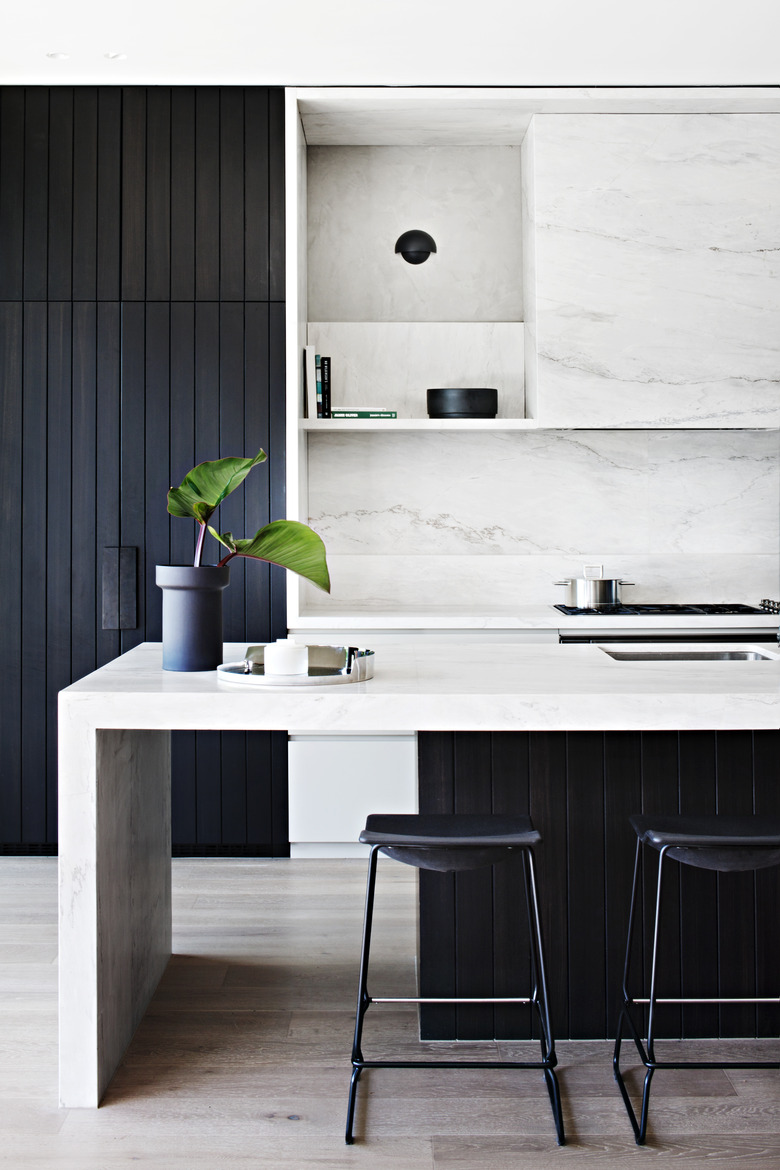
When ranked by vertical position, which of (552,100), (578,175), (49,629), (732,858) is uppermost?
(552,100)

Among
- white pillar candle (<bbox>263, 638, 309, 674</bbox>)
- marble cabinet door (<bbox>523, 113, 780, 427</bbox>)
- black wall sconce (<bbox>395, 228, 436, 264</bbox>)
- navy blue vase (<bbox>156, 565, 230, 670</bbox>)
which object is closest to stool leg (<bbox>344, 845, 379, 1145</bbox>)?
white pillar candle (<bbox>263, 638, 309, 674</bbox>)

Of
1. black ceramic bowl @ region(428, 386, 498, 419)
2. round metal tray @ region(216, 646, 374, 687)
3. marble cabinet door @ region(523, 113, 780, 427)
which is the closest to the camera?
round metal tray @ region(216, 646, 374, 687)

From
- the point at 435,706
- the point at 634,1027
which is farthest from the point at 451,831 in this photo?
the point at 634,1027

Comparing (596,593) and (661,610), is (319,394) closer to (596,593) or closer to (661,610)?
(596,593)

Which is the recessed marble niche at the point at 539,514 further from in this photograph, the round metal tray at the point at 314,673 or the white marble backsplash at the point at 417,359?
the round metal tray at the point at 314,673

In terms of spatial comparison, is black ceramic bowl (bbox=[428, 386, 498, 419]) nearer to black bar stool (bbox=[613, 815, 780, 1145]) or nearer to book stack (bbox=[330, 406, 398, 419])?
book stack (bbox=[330, 406, 398, 419])

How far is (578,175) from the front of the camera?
3844mm

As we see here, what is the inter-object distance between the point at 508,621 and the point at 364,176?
2.13 m

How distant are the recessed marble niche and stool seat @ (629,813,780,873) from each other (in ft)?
7.70

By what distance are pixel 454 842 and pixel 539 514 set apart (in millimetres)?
2682

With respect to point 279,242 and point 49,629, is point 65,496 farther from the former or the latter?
point 279,242

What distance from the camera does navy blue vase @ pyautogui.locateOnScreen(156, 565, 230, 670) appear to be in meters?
2.26

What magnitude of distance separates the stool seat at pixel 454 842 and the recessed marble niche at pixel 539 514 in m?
2.35
